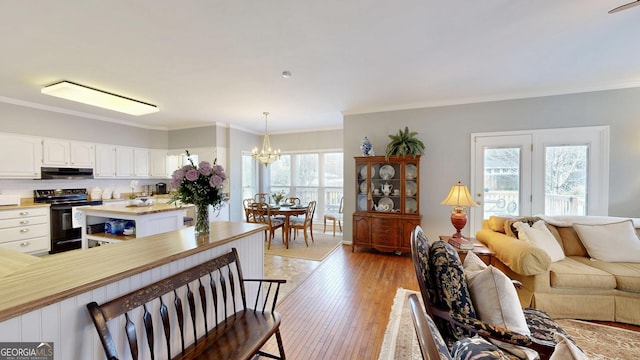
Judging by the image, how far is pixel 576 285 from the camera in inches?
87.7

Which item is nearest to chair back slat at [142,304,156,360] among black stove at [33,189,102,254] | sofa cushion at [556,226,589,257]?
sofa cushion at [556,226,589,257]

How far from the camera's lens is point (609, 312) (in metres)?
2.23

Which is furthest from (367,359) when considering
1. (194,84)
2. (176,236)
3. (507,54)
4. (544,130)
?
(544,130)

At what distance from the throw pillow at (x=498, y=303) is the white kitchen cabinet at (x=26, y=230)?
6.03 metres

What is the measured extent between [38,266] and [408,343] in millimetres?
2388

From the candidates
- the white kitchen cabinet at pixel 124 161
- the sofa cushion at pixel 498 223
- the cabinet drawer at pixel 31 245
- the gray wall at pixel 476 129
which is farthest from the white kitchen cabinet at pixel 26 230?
the sofa cushion at pixel 498 223

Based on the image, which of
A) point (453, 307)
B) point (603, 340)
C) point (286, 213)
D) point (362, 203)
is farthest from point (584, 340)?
point (286, 213)

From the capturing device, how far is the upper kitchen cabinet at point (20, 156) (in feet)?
12.7

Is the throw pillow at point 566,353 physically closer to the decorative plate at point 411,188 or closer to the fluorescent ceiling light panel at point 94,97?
the decorative plate at point 411,188

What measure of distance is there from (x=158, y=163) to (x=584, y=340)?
7710 mm

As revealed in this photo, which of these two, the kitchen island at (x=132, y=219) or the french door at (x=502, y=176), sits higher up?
the french door at (x=502, y=176)

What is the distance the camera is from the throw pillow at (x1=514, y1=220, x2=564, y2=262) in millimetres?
2469

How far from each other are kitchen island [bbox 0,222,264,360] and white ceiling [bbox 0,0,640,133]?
5.91 ft

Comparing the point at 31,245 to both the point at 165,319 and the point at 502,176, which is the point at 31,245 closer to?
the point at 165,319
